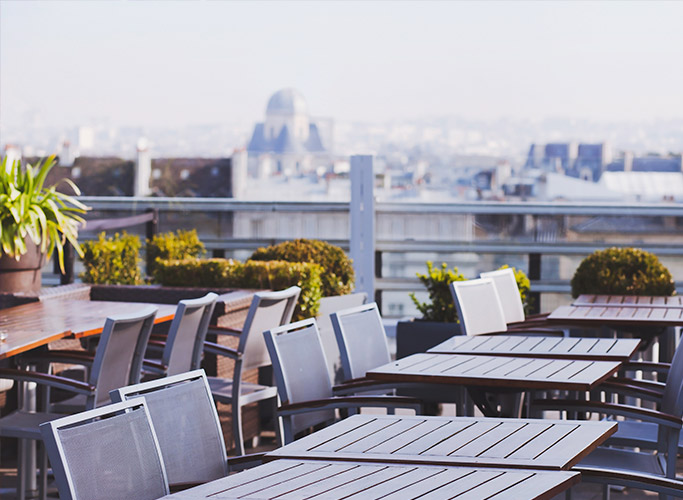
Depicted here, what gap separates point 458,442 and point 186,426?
70cm

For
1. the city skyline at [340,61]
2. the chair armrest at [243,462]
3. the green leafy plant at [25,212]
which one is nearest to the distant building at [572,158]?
the city skyline at [340,61]

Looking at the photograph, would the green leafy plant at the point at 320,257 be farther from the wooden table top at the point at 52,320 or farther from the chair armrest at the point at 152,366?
the chair armrest at the point at 152,366

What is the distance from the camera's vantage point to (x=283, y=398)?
3275 millimetres

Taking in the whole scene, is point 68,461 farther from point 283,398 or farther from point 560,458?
point 283,398

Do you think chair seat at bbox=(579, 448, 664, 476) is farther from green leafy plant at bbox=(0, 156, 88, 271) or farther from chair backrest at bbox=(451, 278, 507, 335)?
green leafy plant at bbox=(0, 156, 88, 271)

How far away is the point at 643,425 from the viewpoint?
12.4ft

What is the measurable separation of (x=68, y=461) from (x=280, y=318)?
8.80ft

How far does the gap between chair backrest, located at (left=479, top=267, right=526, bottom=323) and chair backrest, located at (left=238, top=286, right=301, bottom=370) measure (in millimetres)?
1304

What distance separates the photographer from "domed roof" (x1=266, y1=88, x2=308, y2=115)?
459 inches

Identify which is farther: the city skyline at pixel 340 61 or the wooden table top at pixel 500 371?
the city skyline at pixel 340 61

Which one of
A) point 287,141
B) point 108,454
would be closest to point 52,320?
point 108,454

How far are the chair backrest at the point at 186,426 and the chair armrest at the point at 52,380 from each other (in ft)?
3.42

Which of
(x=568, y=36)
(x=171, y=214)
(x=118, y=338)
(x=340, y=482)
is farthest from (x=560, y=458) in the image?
(x=568, y=36)

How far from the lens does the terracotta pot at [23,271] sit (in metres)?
5.74
